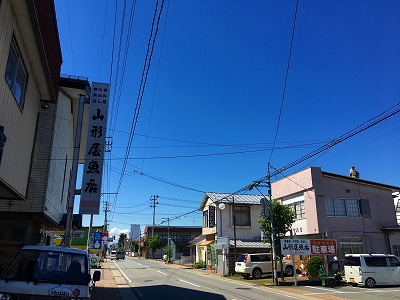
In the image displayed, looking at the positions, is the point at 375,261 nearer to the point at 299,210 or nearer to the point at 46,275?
the point at 299,210

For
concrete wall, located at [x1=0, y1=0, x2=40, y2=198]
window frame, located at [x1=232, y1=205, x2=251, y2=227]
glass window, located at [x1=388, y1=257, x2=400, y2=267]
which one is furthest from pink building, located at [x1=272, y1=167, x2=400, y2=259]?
concrete wall, located at [x1=0, y1=0, x2=40, y2=198]

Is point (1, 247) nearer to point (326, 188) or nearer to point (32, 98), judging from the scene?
point (32, 98)

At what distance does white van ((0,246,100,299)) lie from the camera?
666 cm

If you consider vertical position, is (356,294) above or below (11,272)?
below

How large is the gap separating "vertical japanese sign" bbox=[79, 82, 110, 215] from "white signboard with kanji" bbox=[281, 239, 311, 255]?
12.0 m

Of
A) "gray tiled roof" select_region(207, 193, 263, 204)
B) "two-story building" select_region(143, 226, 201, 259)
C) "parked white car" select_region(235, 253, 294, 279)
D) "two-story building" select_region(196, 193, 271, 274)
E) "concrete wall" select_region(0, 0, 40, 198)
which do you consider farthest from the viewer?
"two-story building" select_region(143, 226, 201, 259)

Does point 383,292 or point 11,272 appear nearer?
point 11,272

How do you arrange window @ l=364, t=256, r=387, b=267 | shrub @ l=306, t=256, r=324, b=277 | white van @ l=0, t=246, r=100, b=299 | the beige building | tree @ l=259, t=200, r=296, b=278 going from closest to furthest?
white van @ l=0, t=246, r=100, b=299
the beige building
window @ l=364, t=256, r=387, b=267
shrub @ l=306, t=256, r=324, b=277
tree @ l=259, t=200, r=296, b=278

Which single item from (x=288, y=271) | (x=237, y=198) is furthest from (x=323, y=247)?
(x=237, y=198)

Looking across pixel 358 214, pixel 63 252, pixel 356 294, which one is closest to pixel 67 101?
pixel 63 252

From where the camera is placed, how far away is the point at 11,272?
7.45 m

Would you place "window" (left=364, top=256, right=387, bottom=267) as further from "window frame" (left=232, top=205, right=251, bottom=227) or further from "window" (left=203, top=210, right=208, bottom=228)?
"window" (left=203, top=210, right=208, bottom=228)

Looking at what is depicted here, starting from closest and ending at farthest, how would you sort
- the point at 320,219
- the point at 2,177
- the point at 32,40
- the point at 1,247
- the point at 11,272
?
the point at 11,272 < the point at 2,177 < the point at 32,40 < the point at 1,247 < the point at 320,219

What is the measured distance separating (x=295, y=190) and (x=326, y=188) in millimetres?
2600
